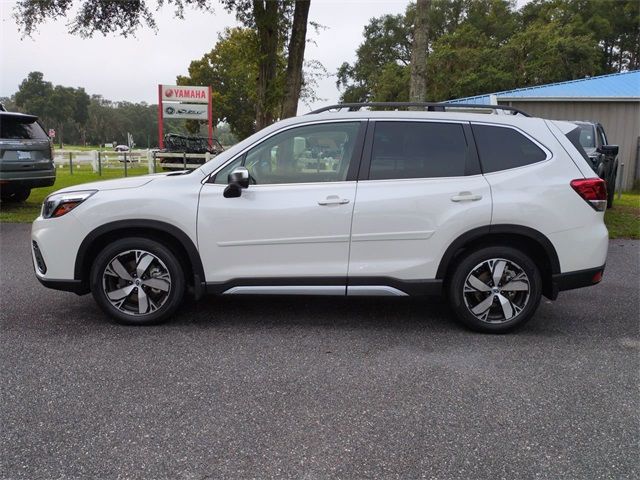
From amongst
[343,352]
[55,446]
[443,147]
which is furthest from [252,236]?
[55,446]

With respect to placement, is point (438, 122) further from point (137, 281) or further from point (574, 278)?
point (137, 281)

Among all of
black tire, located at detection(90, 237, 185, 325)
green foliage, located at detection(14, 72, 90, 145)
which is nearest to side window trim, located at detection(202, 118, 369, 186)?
black tire, located at detection(90, 237, 185, 325)

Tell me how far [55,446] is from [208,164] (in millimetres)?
2480

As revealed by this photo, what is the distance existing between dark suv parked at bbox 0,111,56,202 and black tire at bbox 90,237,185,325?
23.0ft

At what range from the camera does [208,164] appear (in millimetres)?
4496

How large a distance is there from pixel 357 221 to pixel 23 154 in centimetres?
863

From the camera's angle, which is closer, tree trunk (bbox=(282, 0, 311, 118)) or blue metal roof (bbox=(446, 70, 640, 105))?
tree trunk (bbox=(282, 0, 311, 118))

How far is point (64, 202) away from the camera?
14.6ft

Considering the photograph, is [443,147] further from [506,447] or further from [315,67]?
[315,67]

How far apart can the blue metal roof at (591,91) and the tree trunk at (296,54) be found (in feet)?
26.9

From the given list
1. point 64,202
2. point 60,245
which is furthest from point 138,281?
point 64,202

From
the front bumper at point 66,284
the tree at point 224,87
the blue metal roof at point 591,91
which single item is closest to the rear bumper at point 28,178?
the front bumper at point 66,284

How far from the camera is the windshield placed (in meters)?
10.2

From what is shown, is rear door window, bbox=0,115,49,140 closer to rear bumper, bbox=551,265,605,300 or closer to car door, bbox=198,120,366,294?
car door, bbox=198,120,366,294
